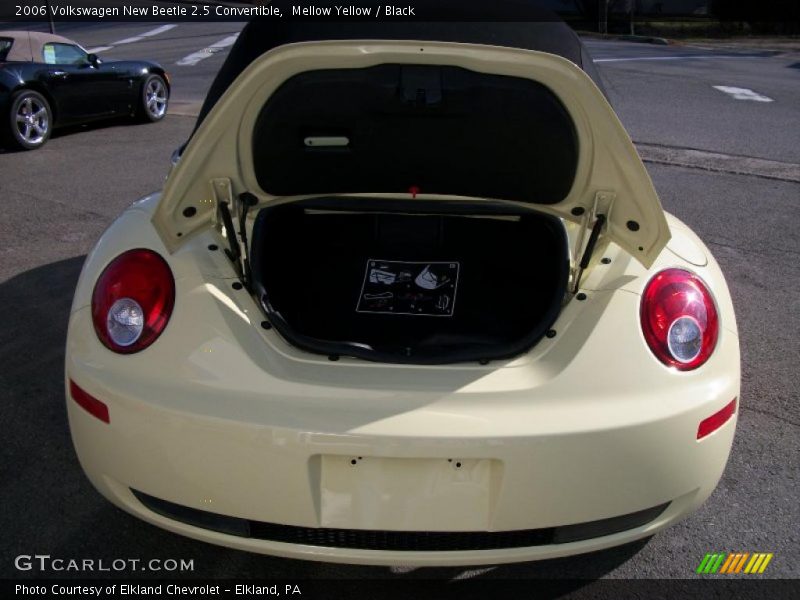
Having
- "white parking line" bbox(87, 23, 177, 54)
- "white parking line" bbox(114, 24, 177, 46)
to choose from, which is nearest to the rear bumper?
"white parking line" bbox(87, 23, 177, 54)

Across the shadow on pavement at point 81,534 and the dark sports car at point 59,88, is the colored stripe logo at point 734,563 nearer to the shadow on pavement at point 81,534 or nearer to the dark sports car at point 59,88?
the shadow on pavement at point 81,534

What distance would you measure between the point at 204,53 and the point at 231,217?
18.1 meters

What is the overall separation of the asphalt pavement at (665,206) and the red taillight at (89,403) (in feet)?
2.00

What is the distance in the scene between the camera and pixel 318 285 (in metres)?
2.90

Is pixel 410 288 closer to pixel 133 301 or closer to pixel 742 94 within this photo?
pixel 133 301

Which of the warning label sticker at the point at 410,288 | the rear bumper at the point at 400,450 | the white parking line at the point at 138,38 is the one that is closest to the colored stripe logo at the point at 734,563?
the rear bumper at the point at 400,450

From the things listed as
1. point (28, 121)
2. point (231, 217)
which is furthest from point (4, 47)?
point (231, 217)

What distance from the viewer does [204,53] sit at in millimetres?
19250

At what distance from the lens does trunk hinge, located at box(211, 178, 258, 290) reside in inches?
96.0

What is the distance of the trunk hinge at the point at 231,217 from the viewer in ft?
8.00

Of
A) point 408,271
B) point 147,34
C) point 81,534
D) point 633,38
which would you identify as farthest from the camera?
point 633,38

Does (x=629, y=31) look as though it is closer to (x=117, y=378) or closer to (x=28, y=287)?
(x=28, y=287)

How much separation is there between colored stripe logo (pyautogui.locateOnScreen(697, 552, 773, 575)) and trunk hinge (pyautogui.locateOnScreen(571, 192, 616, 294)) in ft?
3.27

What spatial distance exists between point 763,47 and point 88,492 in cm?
2580
